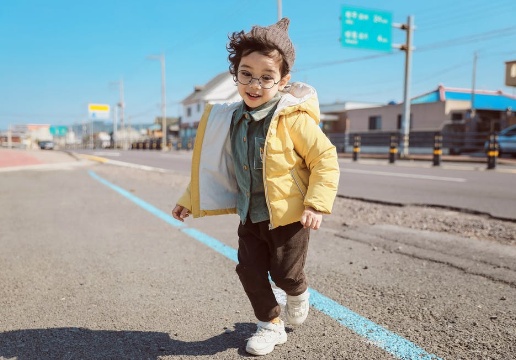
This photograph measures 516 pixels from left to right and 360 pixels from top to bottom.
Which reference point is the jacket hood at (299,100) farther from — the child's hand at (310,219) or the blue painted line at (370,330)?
the blue painted line at (370,330)

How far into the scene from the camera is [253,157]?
2.06 meters

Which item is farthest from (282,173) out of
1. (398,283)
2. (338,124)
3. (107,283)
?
(338,124)

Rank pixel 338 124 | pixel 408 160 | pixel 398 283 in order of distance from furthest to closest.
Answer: pixel 338 124
pixel 408 160
pixel 398 283

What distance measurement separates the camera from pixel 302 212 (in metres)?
1.99

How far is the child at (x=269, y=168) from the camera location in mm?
1962

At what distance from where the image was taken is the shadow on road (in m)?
2.00

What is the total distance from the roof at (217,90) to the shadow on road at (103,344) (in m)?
49.4

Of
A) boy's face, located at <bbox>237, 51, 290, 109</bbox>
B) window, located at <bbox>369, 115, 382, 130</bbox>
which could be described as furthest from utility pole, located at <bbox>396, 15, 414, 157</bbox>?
boy's face, located at <bbox>237, 51, 290, 109</bbox>

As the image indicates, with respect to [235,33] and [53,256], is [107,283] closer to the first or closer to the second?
[53,256]

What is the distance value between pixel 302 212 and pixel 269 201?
0.16m

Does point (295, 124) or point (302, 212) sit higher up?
point (295, 124)

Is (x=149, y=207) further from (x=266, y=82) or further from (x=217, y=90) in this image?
(x=217, y=90)

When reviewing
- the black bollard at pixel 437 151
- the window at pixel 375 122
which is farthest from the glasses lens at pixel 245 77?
the window at pixel 375 122

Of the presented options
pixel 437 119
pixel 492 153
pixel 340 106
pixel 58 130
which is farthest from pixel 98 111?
pixel 492 153
